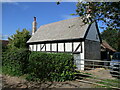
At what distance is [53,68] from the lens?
6777mm

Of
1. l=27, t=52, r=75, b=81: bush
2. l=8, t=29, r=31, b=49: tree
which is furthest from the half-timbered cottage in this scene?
l=8, t=29, r=31, b=49: tree

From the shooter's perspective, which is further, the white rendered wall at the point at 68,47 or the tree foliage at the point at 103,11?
the white rendered wall at the point at 68,47

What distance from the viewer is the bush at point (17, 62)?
802 centimetres

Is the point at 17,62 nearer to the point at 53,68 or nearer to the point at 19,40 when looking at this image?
the point at 53,68

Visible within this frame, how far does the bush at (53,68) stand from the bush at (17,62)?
1175mm

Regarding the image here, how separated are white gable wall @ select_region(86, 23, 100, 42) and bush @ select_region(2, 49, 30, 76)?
840 centimetres

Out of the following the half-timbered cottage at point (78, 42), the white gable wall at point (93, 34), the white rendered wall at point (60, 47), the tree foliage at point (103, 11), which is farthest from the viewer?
the white rendered wall at point (60, 47)

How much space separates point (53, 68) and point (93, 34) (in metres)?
9.95

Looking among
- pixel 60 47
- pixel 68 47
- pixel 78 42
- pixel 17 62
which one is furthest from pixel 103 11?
pixel 60 47

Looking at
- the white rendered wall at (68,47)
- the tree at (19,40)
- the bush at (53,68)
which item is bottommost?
the bush at (53,68)

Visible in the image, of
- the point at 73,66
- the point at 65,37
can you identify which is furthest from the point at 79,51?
the point at 73,66

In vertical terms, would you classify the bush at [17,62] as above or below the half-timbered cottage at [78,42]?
below

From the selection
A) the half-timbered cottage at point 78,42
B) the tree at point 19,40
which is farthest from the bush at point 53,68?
the tree at point 19,40

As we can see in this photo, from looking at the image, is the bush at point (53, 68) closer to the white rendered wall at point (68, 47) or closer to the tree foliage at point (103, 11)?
the tree foliage at point (103, 11)
